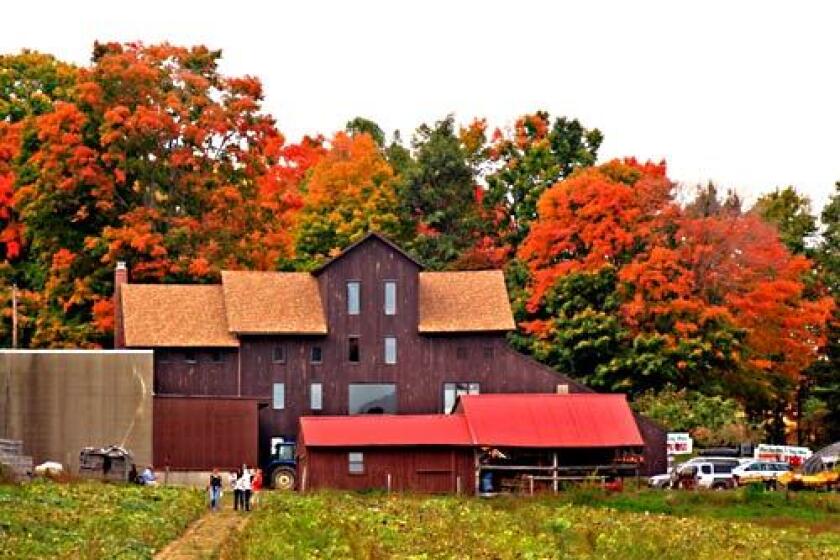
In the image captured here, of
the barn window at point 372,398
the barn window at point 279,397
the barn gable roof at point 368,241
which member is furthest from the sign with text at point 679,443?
the barn window at point 279,397

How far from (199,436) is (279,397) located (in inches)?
229

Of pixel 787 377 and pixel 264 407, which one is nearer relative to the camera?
pixel 264 407

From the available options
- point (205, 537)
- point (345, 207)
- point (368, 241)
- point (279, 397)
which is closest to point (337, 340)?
point (279, 397)

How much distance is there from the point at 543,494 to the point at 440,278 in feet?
57.5

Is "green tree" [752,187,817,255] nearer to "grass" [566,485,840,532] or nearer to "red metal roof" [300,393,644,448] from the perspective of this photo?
"red metal roof" [300,393,644,448]

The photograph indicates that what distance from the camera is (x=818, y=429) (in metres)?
97.2

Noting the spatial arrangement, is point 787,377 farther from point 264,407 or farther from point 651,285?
point 264,407

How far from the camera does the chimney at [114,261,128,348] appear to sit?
78.2m

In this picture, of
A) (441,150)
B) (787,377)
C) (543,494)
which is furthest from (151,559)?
(441,150)

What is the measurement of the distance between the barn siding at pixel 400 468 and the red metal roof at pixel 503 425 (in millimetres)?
495

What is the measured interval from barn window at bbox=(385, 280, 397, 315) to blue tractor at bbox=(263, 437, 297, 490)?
7.03 metres

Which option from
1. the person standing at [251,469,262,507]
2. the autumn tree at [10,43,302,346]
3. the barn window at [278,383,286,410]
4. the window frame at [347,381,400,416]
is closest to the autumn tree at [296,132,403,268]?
the autumn tree at [10,43,302,346]

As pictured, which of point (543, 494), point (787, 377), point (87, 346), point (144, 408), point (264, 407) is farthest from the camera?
point (787, 377)

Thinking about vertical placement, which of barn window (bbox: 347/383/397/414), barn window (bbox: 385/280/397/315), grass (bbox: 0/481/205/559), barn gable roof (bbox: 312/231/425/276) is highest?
barn gable roof (bbox: 312/231/425/276)
